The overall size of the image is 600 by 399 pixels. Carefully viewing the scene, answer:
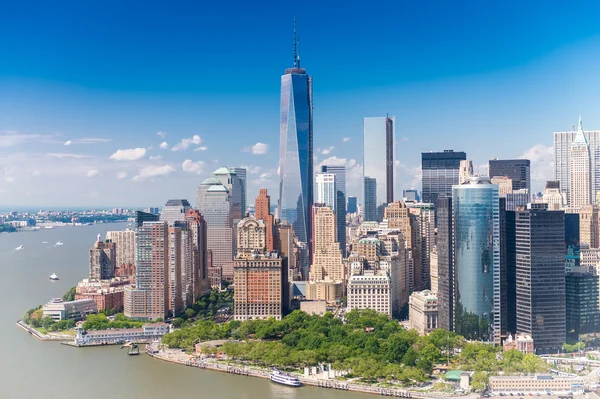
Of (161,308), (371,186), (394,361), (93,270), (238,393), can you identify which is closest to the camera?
(238,393)

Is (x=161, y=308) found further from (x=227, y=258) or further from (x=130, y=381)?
(x=227, y=258)

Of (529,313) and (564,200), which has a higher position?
(564,200)

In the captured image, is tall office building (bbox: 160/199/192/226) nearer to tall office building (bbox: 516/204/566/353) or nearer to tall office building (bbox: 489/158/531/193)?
tall office building (bbox: 489/158/531/193)

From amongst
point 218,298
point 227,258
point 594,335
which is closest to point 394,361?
point 594,335

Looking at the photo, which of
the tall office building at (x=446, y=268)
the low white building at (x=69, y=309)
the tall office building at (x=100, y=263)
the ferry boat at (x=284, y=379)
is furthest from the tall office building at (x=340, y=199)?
the ferry boat at (x=284, y=379)

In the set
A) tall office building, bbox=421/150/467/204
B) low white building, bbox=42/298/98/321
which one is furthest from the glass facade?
low white building, bbox=42/298/98/321

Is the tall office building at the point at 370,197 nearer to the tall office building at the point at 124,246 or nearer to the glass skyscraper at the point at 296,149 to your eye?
the glass skyscraper at the point at 296,149
